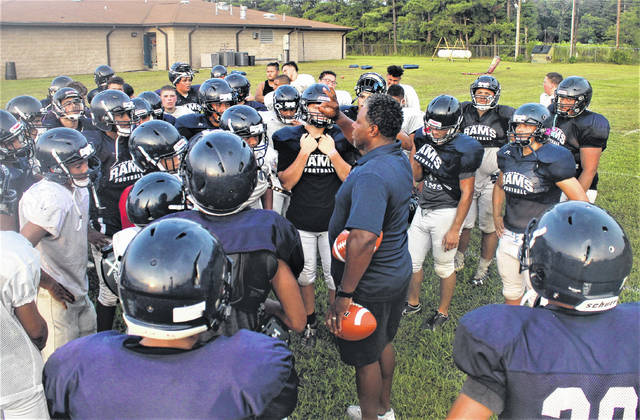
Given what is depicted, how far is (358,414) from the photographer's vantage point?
12.4ft

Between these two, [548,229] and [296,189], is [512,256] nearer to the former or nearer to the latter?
[296,189]

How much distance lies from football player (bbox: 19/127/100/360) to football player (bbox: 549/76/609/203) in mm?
4665

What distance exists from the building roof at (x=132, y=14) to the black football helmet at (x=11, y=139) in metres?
28.4

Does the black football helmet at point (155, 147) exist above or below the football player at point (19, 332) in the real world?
above

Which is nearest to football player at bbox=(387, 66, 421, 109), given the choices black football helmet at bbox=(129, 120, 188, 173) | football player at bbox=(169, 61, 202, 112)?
football player at bbox=(169, 61, 202, 112)

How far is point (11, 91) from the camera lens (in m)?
22.5

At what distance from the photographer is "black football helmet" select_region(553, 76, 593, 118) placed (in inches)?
218

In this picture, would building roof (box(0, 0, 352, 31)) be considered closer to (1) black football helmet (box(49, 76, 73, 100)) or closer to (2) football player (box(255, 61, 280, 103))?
(1) black football helmet (box(49, 76, 73, 100))

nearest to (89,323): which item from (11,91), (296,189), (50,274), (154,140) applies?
(50,274)

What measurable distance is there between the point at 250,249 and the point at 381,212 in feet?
A: 3.26

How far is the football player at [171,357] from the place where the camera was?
1.52 metres

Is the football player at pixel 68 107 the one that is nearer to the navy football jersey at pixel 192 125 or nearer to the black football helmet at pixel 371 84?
the navy football jersey at pixel 192 125

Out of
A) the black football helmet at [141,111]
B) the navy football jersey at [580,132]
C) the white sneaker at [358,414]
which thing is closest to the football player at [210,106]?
the black football helmet at [141,111]

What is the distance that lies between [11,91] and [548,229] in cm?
2583
